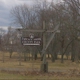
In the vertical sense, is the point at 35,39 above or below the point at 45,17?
below

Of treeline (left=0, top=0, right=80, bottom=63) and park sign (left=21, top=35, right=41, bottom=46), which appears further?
treeline (left=0, top=0, right=80, bottom=63)

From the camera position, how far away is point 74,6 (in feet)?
113

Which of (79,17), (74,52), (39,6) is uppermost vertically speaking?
(39,6)

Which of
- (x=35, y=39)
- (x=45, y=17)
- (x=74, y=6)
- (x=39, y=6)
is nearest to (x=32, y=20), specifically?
(x=39, y=6)

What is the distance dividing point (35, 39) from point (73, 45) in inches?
1818

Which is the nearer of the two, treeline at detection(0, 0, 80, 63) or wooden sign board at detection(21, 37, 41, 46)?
wooden sign board at detection(21, 37, 41, 46)

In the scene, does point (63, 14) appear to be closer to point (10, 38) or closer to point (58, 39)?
point (58, 39)

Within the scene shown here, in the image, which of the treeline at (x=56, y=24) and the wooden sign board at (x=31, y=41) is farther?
the treeline at (x=56, y=24)

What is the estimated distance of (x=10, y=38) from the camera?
83.4 metres

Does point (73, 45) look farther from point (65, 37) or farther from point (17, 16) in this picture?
→ point (17, 16)

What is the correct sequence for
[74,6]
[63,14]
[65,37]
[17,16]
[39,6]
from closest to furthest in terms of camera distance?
[74,6]
[63,14]
[65,37]
[39,6]
[17,16]

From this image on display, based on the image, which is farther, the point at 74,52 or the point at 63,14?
the point at 74,52

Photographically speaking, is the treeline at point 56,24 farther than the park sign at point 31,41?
Yes

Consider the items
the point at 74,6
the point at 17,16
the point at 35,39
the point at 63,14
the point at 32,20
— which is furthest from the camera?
the point at 17,16
